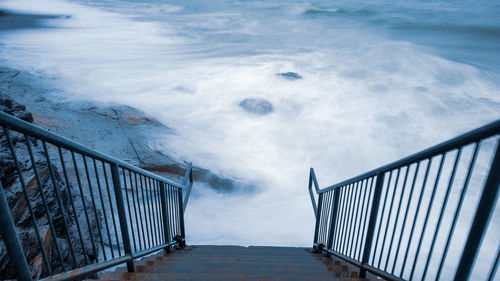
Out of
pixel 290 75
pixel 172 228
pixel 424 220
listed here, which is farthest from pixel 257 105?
pixel 424 220

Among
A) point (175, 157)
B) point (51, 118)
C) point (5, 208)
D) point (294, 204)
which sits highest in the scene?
point (5, 208)

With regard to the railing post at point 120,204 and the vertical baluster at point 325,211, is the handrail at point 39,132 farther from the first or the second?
the vertical baluster at point 325,211

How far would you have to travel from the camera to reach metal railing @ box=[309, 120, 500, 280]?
1438mm

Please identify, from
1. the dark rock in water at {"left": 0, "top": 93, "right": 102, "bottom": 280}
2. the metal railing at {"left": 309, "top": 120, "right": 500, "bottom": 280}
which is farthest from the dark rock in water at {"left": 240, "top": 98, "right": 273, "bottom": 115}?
the dark rock in water at {"left": 0, "top": 93, "right": 102, "bottom": 280}

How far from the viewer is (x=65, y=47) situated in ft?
66.9

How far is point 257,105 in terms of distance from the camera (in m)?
14.3

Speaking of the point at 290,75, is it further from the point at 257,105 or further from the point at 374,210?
the point at 374,210

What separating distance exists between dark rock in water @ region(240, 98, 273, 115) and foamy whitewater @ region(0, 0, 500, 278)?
320 millimetres

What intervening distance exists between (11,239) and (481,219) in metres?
2.03

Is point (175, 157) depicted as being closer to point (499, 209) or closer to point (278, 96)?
point (278, 96)

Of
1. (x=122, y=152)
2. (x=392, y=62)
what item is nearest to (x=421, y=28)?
(x=392, y=62)

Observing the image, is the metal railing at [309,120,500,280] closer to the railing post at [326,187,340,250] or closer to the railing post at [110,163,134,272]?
the railing post at [326,187,340,250]

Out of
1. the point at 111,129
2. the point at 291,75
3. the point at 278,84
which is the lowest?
the point at 278,84

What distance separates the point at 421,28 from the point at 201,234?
25064mm
